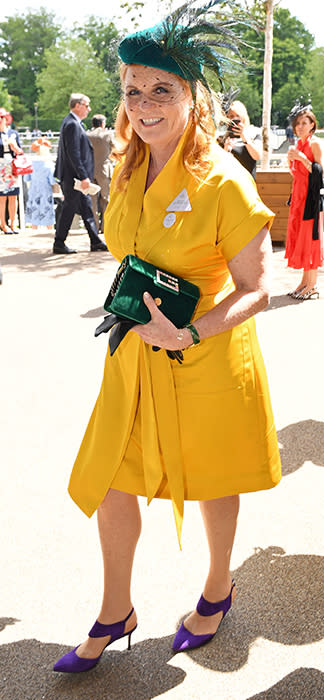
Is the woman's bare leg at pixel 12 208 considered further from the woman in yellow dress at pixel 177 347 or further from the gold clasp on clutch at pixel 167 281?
the gold clasp on clutch at pixel 167 281

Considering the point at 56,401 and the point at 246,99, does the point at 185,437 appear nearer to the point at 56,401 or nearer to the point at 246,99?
the point at 56,401

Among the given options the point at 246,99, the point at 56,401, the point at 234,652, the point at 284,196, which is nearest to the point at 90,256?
the point at 284,196

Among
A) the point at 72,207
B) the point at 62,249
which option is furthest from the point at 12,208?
the point at 72,207

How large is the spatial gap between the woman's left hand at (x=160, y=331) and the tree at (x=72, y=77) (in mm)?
65739

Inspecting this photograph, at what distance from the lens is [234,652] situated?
256 centimetres

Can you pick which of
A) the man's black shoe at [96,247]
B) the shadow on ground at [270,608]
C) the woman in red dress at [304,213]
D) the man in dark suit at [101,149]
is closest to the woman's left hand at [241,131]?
the woman in red dress at [304,213]

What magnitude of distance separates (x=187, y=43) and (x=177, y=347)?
0.84m

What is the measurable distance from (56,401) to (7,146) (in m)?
9.47

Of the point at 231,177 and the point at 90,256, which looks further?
the point at 90,256

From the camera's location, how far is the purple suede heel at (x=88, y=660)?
8.02ft

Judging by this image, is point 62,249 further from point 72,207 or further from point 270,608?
point 270,608

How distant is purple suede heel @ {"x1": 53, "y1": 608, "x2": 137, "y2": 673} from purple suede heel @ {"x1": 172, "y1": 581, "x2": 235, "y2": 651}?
0.69 ft

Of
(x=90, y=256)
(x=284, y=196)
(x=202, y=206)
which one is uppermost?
(x=202, y=206)

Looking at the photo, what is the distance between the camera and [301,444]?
171 inches
